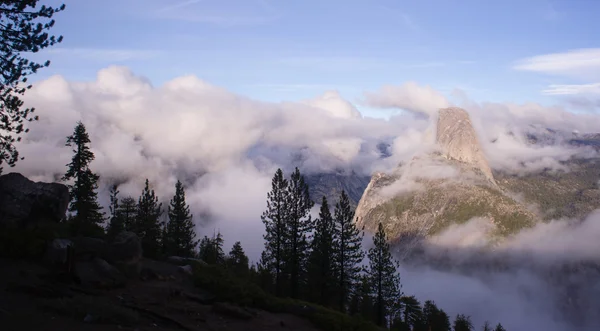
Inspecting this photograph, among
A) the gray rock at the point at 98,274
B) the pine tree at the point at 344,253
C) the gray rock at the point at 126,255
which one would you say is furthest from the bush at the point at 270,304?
the pine tree at the point at 344,253

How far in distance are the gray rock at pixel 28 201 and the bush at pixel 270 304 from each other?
358 inches

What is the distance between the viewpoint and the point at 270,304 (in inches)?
962

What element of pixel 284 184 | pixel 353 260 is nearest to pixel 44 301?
→ pixel 284 184

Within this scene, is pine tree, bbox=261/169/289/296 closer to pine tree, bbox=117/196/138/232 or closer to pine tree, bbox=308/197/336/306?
pine tree, bbox=308/197/336/306

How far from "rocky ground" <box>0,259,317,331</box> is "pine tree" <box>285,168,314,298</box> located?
56.8 ft

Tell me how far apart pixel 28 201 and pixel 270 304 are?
14523mm

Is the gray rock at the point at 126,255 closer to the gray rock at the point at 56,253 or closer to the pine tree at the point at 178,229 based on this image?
the gray rock at the point at 56,253

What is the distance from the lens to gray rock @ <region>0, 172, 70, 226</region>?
22928mm

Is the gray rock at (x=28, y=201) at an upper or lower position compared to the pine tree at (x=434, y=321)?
upper

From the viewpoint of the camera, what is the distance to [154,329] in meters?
16.2

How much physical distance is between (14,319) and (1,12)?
11865mm

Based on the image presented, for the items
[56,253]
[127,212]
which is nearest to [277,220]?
[127,212]

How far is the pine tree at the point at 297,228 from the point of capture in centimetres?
4194

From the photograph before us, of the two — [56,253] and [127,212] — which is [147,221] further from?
[56,253]
